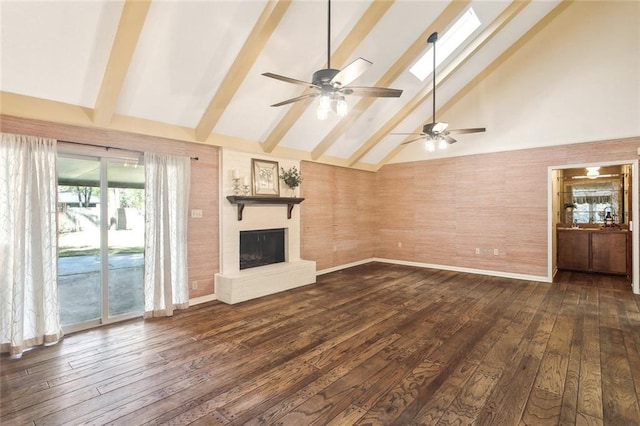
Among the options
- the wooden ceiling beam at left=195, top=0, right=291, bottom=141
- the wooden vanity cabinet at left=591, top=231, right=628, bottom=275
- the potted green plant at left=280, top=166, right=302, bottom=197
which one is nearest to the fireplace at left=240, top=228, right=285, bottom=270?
the potted green plant at left=280, top=166, right=302, bottom=197

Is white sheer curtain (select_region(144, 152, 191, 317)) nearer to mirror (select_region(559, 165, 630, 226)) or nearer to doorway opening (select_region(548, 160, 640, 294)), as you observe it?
doorway opening (select_region(548, 160, 640, 294))

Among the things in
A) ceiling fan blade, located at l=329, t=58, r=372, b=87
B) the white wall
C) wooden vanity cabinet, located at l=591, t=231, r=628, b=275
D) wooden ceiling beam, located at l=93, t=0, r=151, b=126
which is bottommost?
wooden vanity cabinet, located at l=591, t=231, r=628, b=275

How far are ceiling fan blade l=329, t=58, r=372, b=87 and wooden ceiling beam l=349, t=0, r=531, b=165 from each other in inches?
130

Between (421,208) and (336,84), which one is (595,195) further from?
(336,84)

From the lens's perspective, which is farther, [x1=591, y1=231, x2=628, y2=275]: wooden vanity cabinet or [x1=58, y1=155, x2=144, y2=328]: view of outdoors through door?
[x1=591, y1=231, x2=628, y2=275]: wooden vanity cabinet

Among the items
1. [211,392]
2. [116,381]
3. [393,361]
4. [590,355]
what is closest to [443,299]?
[590,355]

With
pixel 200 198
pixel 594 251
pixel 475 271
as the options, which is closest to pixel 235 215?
pixel 200 198

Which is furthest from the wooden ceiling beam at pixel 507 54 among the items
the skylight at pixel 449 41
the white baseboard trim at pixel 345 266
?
the white baseboard trim at pixel 345 266

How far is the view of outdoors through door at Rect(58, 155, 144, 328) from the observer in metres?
3.62

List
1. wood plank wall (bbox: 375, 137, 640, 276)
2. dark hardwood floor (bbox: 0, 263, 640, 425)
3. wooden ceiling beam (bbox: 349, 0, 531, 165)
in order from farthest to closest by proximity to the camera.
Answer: wood plank wall (bbox: 375, 137, 640, 276), wooden ceiling beam (bbox: 349, 0, 531, 165), dark hardwood floor (bbox: 0, 263, 640, 425)

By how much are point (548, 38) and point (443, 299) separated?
17.4 ft

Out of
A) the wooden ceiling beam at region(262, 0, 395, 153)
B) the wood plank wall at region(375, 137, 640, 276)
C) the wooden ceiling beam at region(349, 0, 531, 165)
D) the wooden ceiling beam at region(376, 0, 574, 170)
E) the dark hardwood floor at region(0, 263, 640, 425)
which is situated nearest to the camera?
the dark hardwood floor at region(0, 263, 640, 425)

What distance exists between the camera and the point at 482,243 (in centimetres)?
642

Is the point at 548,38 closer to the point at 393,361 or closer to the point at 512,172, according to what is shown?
the point at 512,172
